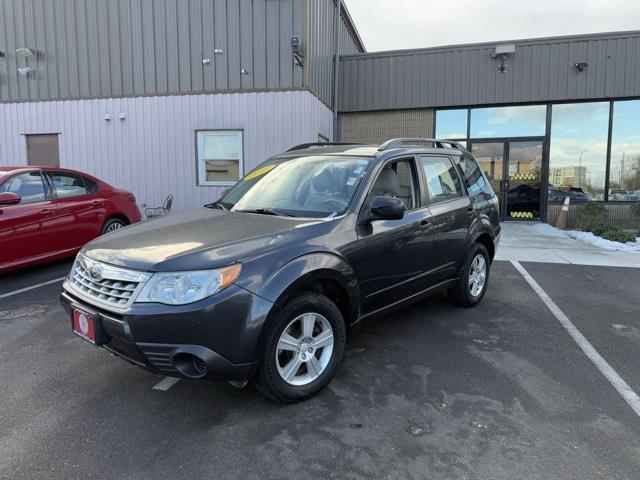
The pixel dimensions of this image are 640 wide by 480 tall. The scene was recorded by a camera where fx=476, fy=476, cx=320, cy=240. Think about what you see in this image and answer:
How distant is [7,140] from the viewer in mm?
12062

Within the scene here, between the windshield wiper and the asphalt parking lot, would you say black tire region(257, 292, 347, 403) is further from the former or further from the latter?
the windshield wiper

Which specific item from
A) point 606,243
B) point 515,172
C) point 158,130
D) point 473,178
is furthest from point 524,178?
point 158,130

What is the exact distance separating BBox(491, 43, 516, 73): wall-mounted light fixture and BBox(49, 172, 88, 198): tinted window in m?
10.2

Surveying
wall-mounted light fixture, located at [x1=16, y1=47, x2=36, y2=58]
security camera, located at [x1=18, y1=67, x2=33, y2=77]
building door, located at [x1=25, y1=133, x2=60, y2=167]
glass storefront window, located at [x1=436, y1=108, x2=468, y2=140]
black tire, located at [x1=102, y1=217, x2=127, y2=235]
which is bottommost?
black tire, located at [x1=102, y1=217, x2=127, y2=235]

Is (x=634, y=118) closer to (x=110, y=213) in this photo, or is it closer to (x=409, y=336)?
(x=409, y=336)

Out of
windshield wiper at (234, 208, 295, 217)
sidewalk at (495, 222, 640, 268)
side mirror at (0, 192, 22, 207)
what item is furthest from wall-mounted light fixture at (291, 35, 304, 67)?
windshield wiper at (234, 208, 295, 217)

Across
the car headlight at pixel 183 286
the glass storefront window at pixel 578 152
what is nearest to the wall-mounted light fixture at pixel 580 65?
the glass storefront window at pixel 578 152

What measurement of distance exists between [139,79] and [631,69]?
38.5 feet

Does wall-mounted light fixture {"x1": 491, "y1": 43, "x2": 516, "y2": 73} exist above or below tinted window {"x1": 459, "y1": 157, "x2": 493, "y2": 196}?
above

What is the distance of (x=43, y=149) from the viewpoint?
11.9 metres

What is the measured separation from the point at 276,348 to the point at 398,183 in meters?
1.87

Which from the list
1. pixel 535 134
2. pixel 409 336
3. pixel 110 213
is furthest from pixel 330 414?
pixel 535 134

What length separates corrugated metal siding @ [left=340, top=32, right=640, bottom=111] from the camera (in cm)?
1166

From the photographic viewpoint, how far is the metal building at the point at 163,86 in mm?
10133
